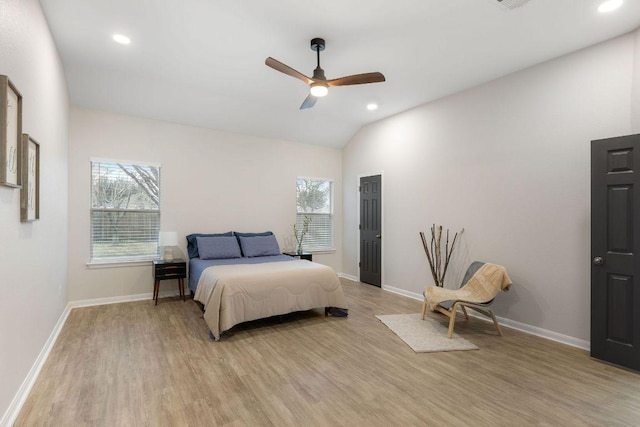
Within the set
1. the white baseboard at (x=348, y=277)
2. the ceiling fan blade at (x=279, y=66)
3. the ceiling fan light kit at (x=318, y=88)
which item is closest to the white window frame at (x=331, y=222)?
the white baseboard at (x=348, y=277)

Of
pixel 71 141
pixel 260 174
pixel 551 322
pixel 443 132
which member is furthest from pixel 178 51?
pixel 551 322

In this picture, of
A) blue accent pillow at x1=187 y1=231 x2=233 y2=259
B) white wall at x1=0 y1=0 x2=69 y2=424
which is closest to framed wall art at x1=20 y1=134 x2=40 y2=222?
white wall at x1=0 y1=0 x2=69 y2=424

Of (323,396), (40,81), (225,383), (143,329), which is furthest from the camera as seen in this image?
(143,329)

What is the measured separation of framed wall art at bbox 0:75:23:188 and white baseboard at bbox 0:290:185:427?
1438 mm

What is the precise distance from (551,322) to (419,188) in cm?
248

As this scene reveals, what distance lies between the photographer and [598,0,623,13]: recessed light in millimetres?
2638

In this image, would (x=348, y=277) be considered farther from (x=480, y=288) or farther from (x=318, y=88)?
(x=318, y=88)

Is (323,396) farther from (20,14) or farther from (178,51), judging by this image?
(178,51)

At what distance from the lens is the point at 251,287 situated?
361 cm

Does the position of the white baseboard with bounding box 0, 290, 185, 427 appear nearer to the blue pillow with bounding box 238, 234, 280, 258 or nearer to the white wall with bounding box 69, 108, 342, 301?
the white wall with bounding box 69, 108, 342, 301

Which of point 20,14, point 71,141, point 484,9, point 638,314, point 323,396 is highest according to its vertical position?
point 484,9

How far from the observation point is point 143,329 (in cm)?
371

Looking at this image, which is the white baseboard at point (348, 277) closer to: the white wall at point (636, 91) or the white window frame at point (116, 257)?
the white window frame at point (116, 257)

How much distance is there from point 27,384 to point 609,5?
550 cm
